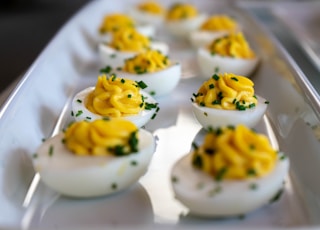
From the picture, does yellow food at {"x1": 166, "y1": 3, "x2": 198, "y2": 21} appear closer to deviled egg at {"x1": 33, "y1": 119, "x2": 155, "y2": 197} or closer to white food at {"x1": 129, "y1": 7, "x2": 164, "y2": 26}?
white food at {"x1": 129, "y1": 7, "x2": 164, "y2": 26}

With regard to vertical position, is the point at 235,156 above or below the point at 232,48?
above

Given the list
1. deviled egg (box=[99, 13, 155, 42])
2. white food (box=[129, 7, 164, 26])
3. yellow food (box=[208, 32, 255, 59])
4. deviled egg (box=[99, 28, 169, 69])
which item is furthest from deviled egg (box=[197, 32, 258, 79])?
white food (box=[129, 7, 164, 26])

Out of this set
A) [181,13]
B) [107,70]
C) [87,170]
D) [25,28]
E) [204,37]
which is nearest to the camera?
[87,170]

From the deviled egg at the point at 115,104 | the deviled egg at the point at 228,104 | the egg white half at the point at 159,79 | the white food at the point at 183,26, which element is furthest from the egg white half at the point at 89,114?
the white food at the point at 183,26

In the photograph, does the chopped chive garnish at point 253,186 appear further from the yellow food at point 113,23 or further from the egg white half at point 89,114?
the yellow food at point 113,23

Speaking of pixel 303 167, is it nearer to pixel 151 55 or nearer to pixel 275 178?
pixel 275 178

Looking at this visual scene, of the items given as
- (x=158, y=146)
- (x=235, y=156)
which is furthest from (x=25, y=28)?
(x=235, y=156)

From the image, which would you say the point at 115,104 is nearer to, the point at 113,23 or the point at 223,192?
the point at 223,192
